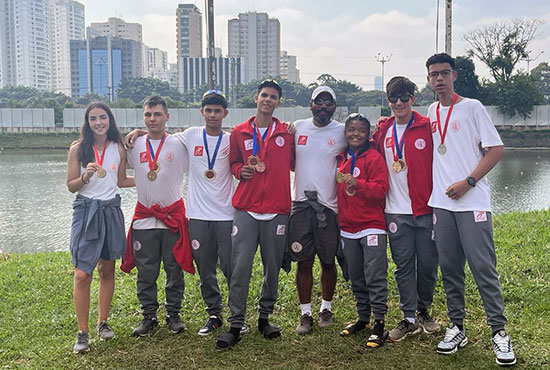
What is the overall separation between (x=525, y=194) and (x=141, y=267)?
15498 millimetres

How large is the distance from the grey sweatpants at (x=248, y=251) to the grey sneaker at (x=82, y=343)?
1.16 meters

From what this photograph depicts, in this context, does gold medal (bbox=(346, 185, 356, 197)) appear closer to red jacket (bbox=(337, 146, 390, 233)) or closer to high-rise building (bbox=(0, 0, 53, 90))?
red jacket (bbox=(337, 146, 390, 233))

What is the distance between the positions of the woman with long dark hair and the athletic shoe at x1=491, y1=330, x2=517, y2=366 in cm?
299

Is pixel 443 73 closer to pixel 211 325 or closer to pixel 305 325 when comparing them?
pixel 305 325

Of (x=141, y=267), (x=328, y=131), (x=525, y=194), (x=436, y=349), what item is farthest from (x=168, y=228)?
(x=525, y=194)

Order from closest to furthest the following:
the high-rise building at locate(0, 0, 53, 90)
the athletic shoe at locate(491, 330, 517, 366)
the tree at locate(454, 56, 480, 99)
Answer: the athletic shoe at locate(491, 330, 517, 366) → the tree at locate(454, 56, 480, 99) → the high-rise building at locate(0, 0, 53, 90)

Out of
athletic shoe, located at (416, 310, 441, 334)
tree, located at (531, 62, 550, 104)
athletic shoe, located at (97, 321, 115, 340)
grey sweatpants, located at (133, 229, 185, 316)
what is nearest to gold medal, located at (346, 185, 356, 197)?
athletic shoe, located at (416, 310, 441, 334)

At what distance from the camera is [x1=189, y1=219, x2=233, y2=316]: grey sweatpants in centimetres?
448

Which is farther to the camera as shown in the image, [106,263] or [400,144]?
[106,263]

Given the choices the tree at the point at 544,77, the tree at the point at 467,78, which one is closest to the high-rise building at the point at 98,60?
the tree at the point at 544,77

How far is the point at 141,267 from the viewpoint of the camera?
15.2 feet

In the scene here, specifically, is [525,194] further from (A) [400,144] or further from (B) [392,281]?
(A) [400,144]

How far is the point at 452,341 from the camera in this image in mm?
4039

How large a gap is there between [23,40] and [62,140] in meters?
74.9
